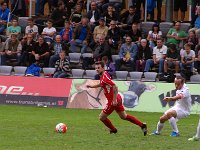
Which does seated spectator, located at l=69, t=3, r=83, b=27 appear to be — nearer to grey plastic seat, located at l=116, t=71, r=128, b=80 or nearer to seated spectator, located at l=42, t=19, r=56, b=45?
seated spectator, located at l=42, t=19, r=56, b=45

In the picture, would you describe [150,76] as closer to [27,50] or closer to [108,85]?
[27,50]

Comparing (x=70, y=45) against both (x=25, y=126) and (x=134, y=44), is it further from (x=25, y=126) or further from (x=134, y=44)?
(x=25, y=126)

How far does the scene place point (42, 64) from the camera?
3106cm

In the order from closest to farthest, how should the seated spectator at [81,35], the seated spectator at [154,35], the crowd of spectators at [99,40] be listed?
the crowd of spectators at [99,40] < the seated spectator at [154,35] < the seated spectator at [81,35]

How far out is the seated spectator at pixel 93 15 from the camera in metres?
31.6

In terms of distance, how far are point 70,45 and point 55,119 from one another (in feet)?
30.5

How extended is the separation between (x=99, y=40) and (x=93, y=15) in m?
2.31

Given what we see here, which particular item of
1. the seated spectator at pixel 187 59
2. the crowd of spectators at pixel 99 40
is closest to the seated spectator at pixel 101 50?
the crowd of spectators at pixel 99 40

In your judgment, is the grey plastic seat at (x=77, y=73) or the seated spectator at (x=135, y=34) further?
the seated spectator at (x=135, y=34)

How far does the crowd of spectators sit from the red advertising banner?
1541mm

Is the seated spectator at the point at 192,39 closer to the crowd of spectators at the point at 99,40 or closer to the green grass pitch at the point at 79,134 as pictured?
the crowd of spectators at the point at 99,40

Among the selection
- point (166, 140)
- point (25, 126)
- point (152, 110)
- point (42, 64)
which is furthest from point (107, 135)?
point (42, 64)

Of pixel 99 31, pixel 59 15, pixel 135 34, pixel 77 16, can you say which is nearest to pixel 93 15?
pixel 77 16

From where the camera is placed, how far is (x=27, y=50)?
31.4 meters
